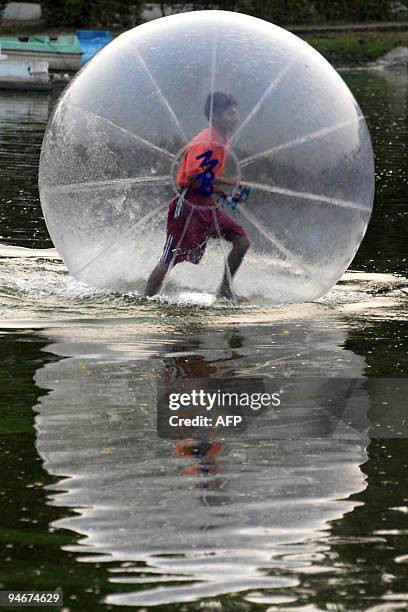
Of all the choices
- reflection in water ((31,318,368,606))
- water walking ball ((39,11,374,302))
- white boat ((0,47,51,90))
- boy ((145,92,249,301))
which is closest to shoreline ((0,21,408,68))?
white boat ((0,47,51,90))

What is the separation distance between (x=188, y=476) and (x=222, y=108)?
3686mm

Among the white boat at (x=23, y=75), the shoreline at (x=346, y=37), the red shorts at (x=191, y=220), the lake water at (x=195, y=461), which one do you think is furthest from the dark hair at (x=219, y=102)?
the shoreline at (x=346, y=37)

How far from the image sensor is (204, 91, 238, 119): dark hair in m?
10.0

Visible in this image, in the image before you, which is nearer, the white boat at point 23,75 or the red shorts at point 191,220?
the red shorts at point 191,220

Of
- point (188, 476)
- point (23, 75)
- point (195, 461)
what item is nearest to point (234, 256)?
point (195, 461)

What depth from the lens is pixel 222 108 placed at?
10023 mm

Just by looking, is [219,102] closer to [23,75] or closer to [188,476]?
[188,476]

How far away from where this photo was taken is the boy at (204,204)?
10062 millimetres

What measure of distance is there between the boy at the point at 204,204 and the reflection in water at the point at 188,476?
0.97 meters

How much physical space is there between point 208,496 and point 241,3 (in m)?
53.8

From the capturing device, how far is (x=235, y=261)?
10203 millimetres

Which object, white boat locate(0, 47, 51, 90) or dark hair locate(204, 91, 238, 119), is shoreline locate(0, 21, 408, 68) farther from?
dark hair locate(204, 91, 238, 119)

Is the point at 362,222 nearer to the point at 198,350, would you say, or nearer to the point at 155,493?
the point at 198,350

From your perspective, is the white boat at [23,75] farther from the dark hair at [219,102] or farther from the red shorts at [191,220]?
the dark hair at [219,102]
